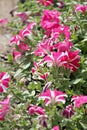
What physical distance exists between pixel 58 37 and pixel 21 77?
332 mm

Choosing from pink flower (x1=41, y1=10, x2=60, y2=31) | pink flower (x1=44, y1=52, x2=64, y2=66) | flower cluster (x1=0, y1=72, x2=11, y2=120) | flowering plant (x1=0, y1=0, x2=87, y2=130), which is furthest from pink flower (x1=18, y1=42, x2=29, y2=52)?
pink flower (x1=44, y1=52, x2=64, y2=66)

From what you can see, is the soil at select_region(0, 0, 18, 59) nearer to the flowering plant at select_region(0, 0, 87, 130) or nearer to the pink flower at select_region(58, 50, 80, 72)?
A: the flowering plant at select_region(0, 0, 87, 130)

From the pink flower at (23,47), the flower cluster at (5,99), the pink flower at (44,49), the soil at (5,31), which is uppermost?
the soil at (5,31)

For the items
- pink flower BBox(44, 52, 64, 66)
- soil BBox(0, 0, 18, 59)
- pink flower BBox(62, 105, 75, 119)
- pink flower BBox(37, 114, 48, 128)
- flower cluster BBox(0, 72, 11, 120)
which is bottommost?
pink flower BBox(37, 114, 48, 128)

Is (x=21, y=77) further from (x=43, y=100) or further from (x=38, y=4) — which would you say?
(x=38, y=4)

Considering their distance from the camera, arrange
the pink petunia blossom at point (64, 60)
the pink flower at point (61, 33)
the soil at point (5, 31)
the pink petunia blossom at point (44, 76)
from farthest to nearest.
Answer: the soil at point (5, 31), the pink flower at point (61, 33), the pink petunia blossom at point (44, 76), the pink petunia blossom at point (64, 60)

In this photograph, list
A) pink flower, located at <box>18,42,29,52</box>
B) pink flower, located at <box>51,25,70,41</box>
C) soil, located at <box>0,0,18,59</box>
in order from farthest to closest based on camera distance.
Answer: soil, located at <box>0,0,18,59</box>
pink flower, located at <box>18,42,29,52</box>
pink flower, located at <box>51,25,70,41</box>

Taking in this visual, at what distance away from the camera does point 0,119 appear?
1.86 m

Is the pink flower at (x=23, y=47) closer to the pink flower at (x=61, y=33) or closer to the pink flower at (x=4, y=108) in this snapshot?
the pink flower at (x=61, y=33)

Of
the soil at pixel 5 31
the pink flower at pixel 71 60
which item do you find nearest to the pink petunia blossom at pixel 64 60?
the pink flower at pixel 71 60

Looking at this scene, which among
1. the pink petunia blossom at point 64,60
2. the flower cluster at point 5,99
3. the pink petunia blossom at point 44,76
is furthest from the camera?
the pink petunia blossom at point 44,76

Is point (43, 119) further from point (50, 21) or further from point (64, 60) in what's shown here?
point (50, 21)

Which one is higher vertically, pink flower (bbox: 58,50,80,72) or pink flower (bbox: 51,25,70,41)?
pink flower (bbox: 51,25,70,41)

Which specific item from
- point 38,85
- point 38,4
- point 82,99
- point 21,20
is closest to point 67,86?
point 38,85
